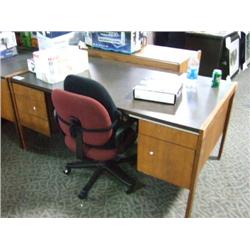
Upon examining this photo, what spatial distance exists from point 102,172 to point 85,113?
674 millimetres

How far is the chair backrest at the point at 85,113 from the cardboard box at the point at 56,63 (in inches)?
15.9

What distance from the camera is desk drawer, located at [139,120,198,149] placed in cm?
137

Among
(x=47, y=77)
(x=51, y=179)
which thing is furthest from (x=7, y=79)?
(x=51, y=179)

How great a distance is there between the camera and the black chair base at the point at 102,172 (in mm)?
1883

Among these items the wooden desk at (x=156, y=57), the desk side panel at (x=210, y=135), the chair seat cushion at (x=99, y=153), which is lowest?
the chair seat cushion at (x=99, y=153)

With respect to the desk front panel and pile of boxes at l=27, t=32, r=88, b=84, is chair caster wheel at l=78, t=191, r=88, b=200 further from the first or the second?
pile of boxes at l=27, t=32, r=88, b=84

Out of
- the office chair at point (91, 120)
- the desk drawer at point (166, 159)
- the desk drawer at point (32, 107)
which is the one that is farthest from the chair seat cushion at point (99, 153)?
the desk drawer at point (32, 107)

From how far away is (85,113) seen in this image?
1.47 m

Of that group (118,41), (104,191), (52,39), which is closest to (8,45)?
(52,39)

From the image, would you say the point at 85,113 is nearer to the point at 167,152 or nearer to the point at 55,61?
the point at 167,152

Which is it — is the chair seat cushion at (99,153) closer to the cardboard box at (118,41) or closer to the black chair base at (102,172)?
the black chair base at (102,172)

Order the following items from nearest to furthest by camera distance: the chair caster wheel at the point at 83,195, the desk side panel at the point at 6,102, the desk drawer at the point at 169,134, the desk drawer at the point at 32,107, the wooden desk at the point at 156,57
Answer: the desk drawer at the point at 169,134
the chair caster wheel at the point at 83,195
the desk drawer at the point at 32,107
the desk side panel at the point at 6,102
the wooden desk at the point at 156,57

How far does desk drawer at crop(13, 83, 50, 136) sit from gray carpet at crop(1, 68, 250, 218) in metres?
0.30

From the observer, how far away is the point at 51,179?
6.63 ft
